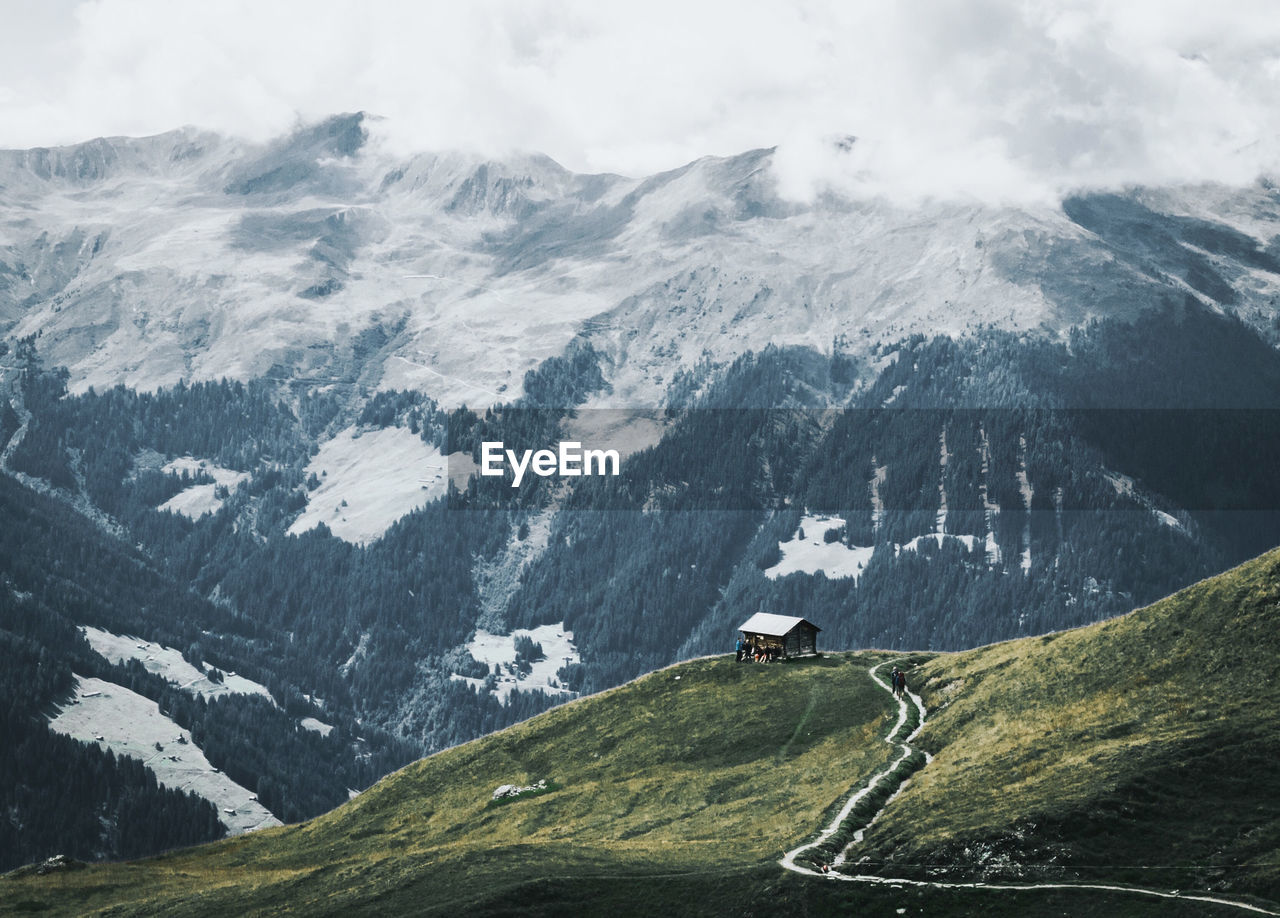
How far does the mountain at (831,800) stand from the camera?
56469 millimetres

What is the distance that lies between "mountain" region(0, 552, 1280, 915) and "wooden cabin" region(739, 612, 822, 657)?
3391 mm

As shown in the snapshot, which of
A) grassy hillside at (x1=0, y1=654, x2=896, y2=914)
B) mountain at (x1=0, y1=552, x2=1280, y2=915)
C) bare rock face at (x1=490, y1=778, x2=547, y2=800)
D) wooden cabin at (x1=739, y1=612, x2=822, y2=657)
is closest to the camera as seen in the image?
mountain at (x1=0, y1=552, x2=1280, y2=915)

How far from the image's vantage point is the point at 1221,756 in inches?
2443

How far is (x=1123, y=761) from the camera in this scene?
6494cm

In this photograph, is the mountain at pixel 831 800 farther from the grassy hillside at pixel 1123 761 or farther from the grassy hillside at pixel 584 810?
the grassy hillside at pixel 584 810

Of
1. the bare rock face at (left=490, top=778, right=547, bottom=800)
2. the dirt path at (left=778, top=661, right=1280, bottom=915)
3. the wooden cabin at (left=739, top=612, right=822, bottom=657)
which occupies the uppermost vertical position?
the wooden cabin at (left=739, top=612, right=822, bottom=657)

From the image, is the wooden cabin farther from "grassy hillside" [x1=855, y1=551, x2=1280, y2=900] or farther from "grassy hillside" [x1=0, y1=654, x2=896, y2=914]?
"grassy hillside" [x1=855, y1=551, x2=1280, y2=900]

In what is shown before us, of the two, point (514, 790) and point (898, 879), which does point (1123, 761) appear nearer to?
point (898, 879)

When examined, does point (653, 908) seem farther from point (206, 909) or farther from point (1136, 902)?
point (206, 909)

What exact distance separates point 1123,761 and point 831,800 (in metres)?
20.0

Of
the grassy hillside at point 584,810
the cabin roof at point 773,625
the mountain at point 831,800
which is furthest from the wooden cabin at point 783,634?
the grassy hillside at point 584,810

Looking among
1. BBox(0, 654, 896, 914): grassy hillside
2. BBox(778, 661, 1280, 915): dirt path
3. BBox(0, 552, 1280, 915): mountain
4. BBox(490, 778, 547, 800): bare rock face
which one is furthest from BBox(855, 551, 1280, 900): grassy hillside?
BBox(490, 778, 547, 800): bare rock face

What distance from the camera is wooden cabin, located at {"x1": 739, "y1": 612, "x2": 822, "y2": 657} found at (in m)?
134

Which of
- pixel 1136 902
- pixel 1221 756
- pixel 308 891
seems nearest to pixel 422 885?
pixel 308 891
